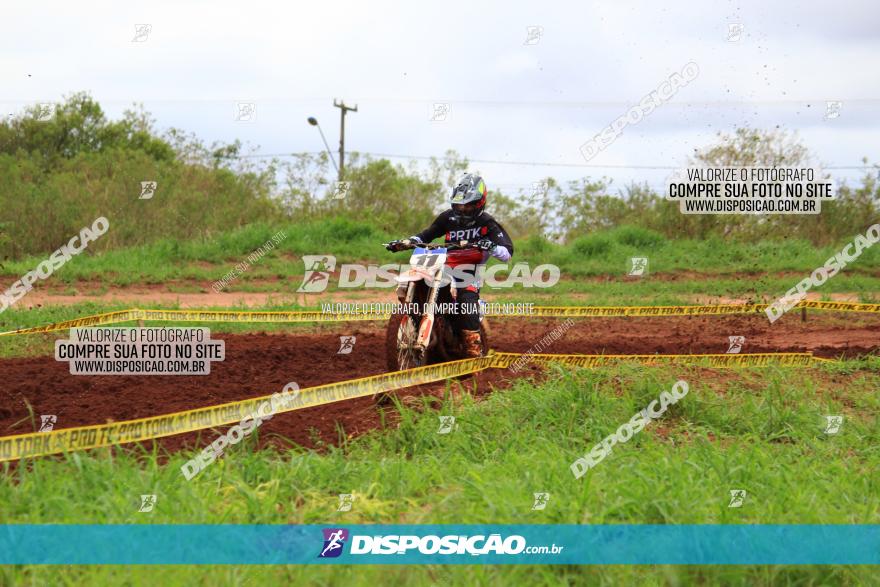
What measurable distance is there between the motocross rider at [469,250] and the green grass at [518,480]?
4.27 feet

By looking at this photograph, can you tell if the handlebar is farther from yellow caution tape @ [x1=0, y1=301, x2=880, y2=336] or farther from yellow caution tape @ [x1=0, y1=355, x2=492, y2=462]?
yellow caution tape @ [x1=0, y1=301, x2=880, y2=336]

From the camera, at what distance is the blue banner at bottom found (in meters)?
4.66

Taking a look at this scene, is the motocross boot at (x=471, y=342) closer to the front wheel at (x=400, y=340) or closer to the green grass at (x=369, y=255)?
the front wheel at (x=400, y=340)

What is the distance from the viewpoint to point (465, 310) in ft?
29.5

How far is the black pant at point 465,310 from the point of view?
8922 mm

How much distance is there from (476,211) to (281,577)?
5289 mm

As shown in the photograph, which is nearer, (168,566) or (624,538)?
(168,566)

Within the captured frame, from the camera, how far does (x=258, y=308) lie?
50.0 ft

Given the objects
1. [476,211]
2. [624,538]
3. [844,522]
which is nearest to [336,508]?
[624,538]

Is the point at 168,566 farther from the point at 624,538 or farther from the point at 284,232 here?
the point at 284,232

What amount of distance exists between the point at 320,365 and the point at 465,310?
217 centimetres

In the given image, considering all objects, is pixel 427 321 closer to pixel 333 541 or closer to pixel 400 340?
pixel 400 340

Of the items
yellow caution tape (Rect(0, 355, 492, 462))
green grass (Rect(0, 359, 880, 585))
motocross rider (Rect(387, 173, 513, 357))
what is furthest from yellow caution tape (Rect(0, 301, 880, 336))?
green grass (Rect(0, 359, 880, 585))

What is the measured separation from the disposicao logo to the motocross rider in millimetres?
4086
